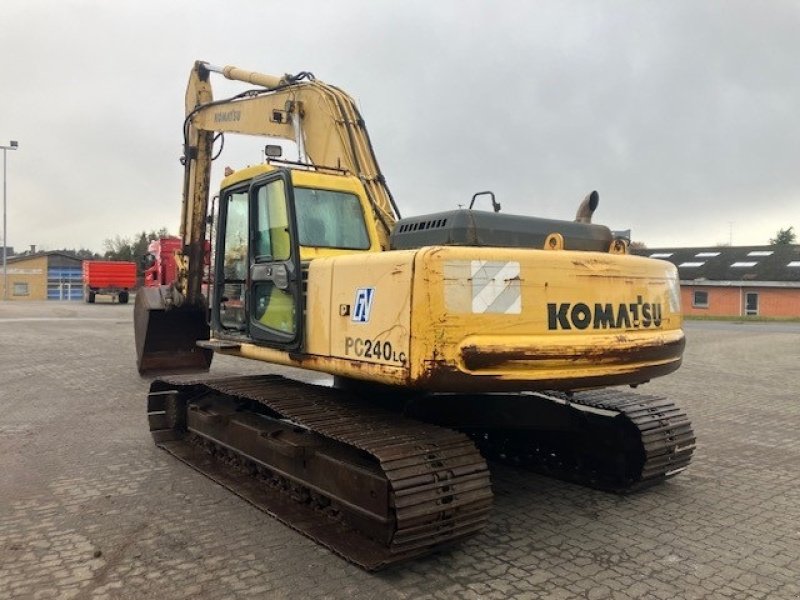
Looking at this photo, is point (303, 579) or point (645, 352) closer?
point (303, 579)

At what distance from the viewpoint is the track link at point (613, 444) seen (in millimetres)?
5148

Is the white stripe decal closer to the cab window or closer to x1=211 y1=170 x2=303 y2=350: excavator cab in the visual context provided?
x1=211 y1=170 x2=303 y2=350: excavator cab

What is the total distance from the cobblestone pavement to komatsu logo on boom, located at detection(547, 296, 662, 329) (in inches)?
54.5

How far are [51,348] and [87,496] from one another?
1036 cm

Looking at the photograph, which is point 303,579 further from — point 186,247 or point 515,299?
point 186,247

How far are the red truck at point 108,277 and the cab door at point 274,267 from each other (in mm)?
32652

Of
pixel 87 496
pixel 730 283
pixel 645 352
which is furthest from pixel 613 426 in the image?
pixel 730 283

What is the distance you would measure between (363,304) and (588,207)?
2007 millimetres

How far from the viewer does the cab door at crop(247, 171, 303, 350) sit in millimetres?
4676

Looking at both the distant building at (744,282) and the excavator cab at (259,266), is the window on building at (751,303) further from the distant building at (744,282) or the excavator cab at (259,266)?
the excavator cab at (259,266)

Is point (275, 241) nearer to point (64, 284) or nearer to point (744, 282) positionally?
point (744, 282)

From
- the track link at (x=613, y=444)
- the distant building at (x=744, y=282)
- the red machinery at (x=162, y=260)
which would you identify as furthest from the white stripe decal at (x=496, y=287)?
the distant building at (x=744, y=282)

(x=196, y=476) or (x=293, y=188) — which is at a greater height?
(x=293, y=188)

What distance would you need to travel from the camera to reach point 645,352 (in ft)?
13.4
